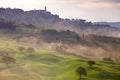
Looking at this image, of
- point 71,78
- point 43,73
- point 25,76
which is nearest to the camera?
point 71,78

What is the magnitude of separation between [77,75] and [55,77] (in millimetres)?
15909

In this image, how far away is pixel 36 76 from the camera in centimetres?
18288

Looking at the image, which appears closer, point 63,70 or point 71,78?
point 71,78

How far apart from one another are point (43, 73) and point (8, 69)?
27.5 m

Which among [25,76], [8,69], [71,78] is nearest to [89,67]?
[71,78]

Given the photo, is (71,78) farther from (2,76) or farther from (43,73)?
(2,76)

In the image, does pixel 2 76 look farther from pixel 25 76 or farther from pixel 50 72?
pixel 50 72

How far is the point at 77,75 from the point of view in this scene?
563 ft

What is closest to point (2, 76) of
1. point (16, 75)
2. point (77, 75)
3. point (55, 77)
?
point (16, 75)

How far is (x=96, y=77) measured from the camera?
169875 mm

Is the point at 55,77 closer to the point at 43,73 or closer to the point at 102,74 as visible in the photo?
the point at 43,73

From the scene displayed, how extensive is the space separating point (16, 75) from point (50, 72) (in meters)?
28.6

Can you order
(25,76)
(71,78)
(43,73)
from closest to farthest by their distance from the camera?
1. (71,78)
2. (25,76)
3. (43,73)

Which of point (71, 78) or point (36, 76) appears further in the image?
point (36, 76)
